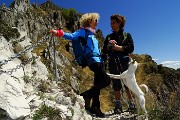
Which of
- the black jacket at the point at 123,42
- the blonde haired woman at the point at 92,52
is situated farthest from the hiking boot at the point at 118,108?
the black jacket at the point at 123,42

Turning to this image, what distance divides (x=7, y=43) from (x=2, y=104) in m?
2.11

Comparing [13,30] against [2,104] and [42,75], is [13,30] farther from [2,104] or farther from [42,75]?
[2,104]

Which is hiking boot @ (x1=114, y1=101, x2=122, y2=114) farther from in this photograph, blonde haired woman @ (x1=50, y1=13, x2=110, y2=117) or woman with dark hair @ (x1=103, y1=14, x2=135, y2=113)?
blonde haired woman @ (x1=50, y1=13, x2=110, y2=117)

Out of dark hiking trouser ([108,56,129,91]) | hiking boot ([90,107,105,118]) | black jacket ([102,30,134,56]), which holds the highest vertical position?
black jacket ([102,30,134,56])

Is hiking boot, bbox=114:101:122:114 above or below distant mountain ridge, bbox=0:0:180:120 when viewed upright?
below

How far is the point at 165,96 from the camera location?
7.79m

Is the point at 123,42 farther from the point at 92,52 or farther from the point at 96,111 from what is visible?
the point at 96,111

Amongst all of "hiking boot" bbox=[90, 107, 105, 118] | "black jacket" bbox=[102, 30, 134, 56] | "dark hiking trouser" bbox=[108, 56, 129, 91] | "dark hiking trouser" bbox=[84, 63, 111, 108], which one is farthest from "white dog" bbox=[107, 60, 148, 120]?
"hiking boot" bbox=[90, 107, 105, 118]

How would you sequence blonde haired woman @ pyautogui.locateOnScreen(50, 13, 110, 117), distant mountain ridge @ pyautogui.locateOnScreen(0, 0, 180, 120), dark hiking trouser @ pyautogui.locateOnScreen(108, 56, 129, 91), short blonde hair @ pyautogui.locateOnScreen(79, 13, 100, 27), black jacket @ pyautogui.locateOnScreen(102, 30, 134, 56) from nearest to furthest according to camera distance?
blonde haired woman @ pyautogui.locateOnScreen(50, 13, 110, 117), short blonde hair @ pyautogui.locateOnScreen(79, 13, 100, 27), distant mountain ridge @ pyautogui.locateOnScreen(0, 0, 180, 120), black jacket @ pyautogui.locateOnScreen(102, 30, 134, 56), dark hiking trouser @ pyautogui.locateOnScreen(108, 56, 129, 91)

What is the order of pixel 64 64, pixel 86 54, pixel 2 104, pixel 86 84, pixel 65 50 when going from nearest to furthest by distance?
pixel 2 104
pixel 86 54
pixel 64 64
pixel 86 84
pixel 65 50

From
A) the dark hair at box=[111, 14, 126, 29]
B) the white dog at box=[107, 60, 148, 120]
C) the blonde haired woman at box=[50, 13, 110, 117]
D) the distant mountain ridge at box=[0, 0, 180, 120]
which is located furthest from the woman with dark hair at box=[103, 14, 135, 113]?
the distant mountain ridge at box=[0, 0, 180, 120]

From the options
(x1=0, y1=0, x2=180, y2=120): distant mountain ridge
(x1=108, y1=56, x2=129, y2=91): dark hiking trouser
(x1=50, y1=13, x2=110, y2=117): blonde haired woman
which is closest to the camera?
(x1=50, y1=13, x2=110, y2=117): blonde haired woman

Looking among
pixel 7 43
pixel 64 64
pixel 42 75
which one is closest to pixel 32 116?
pixel 42 75

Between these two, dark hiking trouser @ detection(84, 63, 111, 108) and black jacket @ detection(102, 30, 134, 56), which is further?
black jacket @ detection(102, 30, 134, 56)
